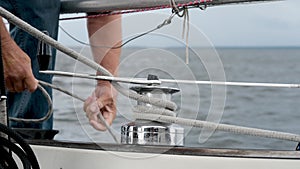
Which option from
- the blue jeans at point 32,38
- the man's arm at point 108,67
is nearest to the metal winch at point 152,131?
the man's arm at point 108,67

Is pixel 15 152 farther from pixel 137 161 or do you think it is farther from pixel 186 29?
pixel 186 29

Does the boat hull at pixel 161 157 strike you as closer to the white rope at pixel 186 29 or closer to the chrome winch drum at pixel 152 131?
the chrome winch drum at pixel 152 131

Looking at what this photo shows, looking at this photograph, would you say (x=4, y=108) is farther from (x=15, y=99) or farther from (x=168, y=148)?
(x=15, y=99)

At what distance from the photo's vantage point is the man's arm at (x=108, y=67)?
1181mm

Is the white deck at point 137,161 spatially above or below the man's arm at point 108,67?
below

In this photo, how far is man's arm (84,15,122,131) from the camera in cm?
118

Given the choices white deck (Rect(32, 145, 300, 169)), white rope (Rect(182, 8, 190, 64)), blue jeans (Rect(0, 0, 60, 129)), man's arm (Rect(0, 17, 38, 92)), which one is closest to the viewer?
white deck (Rect(32, 145, 300, 169))

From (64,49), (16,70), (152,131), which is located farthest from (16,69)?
(152,131)

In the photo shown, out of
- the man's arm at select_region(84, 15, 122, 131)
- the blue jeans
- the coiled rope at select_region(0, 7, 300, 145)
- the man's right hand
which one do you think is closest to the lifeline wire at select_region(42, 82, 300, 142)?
the coiled rope at select_region(0, 7, 300, 145)

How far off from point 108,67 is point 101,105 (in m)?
0.14

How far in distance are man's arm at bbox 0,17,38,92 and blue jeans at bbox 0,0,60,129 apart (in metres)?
0.28

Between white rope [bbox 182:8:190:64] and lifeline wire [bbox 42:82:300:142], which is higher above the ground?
white rope [bbox 182:8:190:64]

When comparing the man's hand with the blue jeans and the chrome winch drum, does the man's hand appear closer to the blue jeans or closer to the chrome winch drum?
the chrome winch drum

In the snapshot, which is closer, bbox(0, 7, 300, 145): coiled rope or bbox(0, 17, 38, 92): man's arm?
bbox(0, 7, 300, 145): coiled rope
